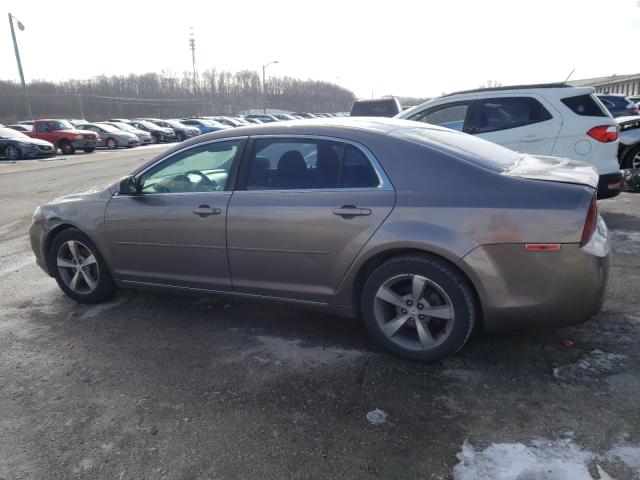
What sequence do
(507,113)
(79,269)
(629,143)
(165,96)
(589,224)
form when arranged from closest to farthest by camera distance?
(589,224), (79,269), (507,113), (629,143), (165,96)

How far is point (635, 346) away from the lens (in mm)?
3324

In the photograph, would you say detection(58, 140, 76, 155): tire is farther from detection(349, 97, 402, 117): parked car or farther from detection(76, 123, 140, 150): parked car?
detection(349, 97, 402, 117): parked car

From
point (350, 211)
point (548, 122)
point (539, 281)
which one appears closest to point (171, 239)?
point (350, 211)

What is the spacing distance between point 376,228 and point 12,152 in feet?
72.3

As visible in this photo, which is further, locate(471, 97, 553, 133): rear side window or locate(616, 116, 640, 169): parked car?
locate(616, 116, 640, 169): parked car

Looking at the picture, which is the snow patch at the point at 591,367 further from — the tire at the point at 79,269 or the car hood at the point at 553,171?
the tire at the point at 79,269

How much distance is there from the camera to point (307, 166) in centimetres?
360

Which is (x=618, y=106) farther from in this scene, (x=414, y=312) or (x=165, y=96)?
(x=165, y=96)

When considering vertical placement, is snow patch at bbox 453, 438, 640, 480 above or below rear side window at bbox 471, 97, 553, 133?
below

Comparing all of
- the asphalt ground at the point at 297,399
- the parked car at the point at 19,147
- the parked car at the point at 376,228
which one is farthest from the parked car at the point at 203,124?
the asphalt ground at the point at 297,399

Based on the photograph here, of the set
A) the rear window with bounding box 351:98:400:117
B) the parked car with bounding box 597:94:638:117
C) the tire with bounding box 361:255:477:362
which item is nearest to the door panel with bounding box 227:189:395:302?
the tire with bounding box 361:255:477:362

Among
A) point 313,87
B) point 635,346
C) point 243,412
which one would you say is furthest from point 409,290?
point 313,87

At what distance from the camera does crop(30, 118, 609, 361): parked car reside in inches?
116

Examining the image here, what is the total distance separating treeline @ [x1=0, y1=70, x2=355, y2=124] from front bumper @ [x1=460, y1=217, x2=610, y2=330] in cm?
5824
